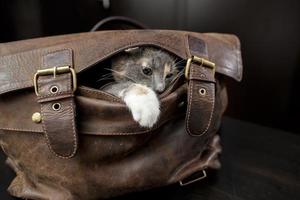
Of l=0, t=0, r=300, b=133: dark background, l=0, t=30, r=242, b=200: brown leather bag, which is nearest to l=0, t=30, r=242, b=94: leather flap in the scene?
l=0, t=30, r=242, b=200: brown leather bag

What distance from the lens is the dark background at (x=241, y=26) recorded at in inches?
37.4

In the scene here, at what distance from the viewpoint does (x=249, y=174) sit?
0.63 meters

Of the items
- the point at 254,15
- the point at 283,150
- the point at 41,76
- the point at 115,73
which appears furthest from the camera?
the point at 254,15

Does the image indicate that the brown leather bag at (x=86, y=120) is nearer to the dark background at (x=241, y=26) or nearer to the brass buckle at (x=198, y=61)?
the brass buckle at (x=198, y=61)

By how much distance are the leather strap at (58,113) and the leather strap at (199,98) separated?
0.19 meters

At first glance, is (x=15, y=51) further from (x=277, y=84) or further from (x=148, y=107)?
(x=277, y=84)

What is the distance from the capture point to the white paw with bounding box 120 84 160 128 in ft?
1.53

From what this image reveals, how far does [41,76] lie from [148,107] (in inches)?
6.5

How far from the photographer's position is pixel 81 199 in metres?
0.51

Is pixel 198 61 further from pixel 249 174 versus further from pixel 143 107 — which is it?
pixel 249 174

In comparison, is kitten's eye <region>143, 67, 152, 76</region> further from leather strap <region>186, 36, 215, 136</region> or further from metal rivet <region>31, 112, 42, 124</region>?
metal rivet <region>31, 112, 42, 124</region>

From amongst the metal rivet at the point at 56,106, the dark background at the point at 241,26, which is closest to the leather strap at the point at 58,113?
the metal rivet at the point at 56,106

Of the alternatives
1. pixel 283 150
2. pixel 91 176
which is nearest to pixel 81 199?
pixel 91 176

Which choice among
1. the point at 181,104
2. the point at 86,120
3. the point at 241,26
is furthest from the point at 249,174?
the point at 241,26
